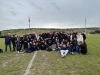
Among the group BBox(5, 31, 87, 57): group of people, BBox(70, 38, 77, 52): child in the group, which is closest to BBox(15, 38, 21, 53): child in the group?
BBox(5, 31, 87, 57): group of people

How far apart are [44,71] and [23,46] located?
10376mm

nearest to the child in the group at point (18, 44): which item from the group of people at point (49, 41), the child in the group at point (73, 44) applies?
the group of people at point (49, 41)

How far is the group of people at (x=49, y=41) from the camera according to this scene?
1638cm

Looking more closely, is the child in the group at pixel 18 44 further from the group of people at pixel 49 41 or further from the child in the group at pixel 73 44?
the child in the group at pixel 73 44

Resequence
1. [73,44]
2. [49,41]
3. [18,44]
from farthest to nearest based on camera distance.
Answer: [49,41], [18,44], [73,44]

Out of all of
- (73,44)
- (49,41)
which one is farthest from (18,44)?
(73,44)

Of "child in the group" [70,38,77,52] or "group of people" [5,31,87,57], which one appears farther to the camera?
"group of people" [5,31,87,57]

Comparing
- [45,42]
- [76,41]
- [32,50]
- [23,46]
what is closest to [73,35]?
[76,41]

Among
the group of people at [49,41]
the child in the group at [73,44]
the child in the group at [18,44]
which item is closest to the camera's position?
the child in the group at [73,44]

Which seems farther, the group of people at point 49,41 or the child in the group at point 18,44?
the child in the group at point 18,44

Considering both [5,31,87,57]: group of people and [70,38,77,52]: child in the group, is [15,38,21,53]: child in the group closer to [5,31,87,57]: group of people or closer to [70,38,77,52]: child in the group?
[5,31,87,57]: group of people

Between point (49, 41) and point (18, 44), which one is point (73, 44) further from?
point (18, 44)

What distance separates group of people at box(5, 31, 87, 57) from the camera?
16.4 m

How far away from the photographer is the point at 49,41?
739 inches
